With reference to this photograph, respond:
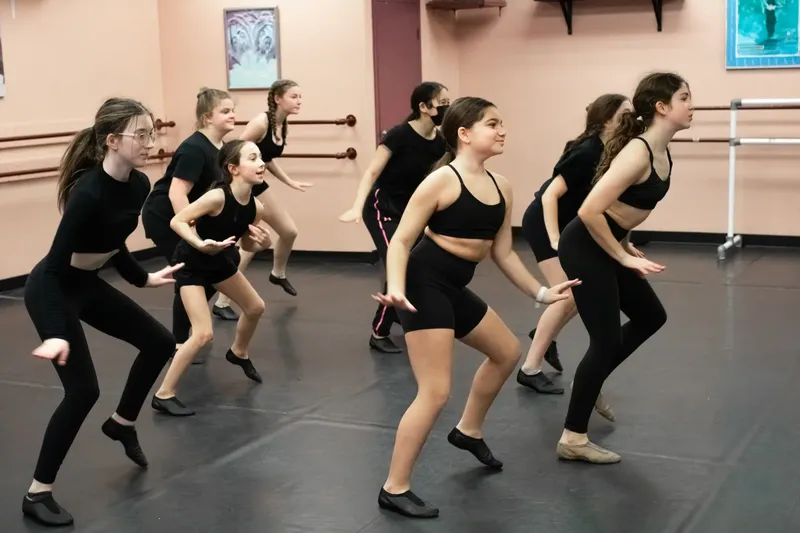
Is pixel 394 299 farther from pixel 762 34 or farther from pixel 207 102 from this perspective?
pixel 762 34

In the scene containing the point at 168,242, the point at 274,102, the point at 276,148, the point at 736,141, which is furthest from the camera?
the point at 736,141

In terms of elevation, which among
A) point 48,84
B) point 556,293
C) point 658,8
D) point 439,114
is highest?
point 658,8

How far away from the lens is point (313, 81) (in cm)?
831

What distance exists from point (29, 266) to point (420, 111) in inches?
151

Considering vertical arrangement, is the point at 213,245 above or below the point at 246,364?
above

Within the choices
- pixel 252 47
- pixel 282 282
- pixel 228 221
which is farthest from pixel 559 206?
pixel 252 47

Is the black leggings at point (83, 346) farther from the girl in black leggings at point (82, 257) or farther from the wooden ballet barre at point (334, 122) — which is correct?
the wooden ballet barre at point (334, 122)

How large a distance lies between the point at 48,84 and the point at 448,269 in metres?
5.44

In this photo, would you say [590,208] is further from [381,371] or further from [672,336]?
[672,336]

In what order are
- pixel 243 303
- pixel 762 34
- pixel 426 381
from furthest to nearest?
1. pixel 762 34
2. pixel 243 303
3. pixel 426 381

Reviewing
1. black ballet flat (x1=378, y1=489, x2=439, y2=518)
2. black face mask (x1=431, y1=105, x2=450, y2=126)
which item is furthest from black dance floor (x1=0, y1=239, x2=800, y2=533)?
black face mask (x1=431, y1=105, x2=450, y2=126)

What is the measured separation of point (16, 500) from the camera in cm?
365

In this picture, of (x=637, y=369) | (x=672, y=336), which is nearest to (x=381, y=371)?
(x=637, y=369)

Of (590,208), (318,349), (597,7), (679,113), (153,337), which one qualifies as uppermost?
(597,7)
